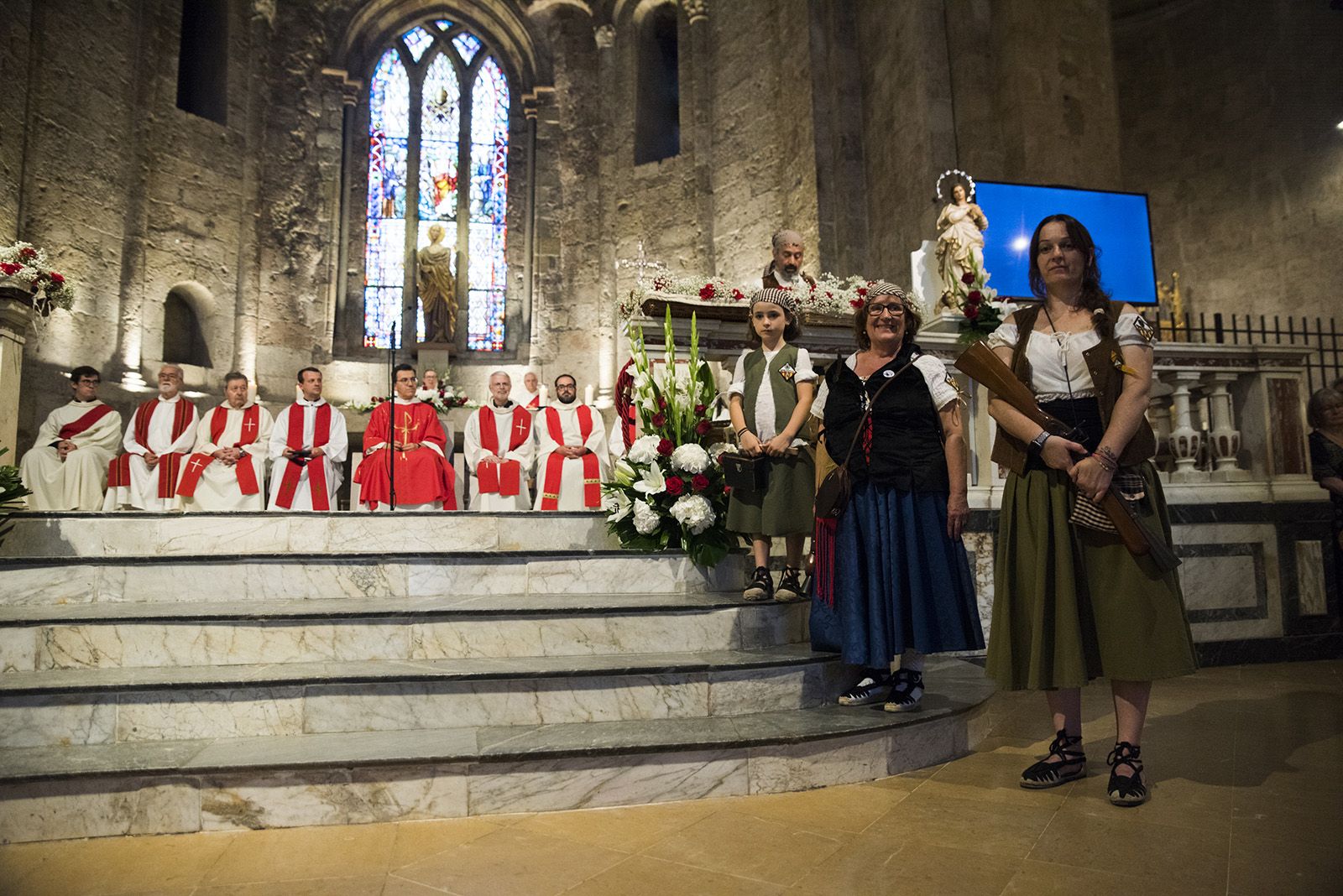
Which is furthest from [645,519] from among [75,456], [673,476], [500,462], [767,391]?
[75,456]

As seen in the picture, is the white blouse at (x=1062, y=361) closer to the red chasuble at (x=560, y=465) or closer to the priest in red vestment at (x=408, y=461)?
the red chasuble at (x=560, y=465)

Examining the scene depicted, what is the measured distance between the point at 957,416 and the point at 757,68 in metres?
12.0

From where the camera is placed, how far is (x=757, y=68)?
13969 mm

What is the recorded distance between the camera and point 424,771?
2.88m

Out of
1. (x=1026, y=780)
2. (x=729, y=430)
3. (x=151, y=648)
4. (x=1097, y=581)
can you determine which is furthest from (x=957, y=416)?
(x=151, y=648)

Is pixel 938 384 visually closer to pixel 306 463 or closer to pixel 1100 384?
pixel 1100 384

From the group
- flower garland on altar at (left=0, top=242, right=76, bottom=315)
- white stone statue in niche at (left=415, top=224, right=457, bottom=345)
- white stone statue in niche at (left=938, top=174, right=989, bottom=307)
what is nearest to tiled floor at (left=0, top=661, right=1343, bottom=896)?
white stone statue in niche at (left=938, top=174, right=989, bottom=307)

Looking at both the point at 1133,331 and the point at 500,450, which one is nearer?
the point at 1133,331

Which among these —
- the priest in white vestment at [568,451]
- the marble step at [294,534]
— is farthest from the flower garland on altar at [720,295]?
the priest in white vestment at [568,451]

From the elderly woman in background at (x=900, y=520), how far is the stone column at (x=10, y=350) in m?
5.81

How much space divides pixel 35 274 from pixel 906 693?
666cm

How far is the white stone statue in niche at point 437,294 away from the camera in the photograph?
14.9 metres

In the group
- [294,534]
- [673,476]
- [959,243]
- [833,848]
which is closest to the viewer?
[833,848]

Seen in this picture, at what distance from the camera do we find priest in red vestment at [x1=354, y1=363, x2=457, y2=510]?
7.88 metres
